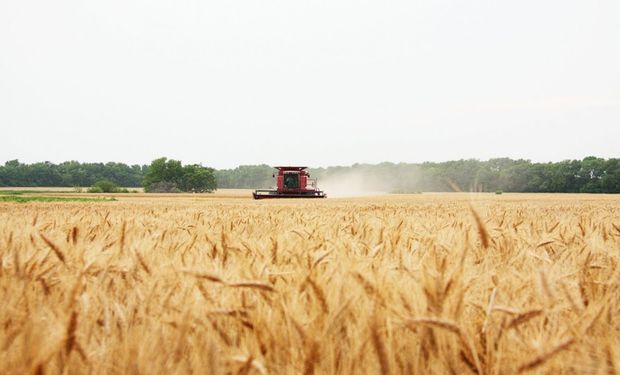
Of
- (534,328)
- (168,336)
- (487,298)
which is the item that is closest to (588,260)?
(487,298)

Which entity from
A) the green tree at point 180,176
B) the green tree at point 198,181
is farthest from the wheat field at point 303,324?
the green tree at point 198,181

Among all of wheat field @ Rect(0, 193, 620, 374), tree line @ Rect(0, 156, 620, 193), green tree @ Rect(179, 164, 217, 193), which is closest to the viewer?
wheat field @ Rect(0, 193, 620, 374)

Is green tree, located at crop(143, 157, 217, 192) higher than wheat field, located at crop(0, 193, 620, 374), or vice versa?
green tree, located at crop(143, 157, 217, 192)

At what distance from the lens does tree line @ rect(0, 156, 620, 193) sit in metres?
84.4

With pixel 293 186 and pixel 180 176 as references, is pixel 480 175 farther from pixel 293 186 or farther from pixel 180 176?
pixel 293 186

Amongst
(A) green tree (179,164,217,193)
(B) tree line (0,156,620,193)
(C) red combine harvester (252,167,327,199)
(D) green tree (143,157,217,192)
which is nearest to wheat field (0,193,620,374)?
(C) red combine harvester (252,167,327,199)

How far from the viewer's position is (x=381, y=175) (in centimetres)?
12431

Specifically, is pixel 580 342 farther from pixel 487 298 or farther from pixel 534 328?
pixel 487 298

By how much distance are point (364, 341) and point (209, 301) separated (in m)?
0.54

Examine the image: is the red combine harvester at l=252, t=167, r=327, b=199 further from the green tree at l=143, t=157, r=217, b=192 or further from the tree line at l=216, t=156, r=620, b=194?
the green tree at l=143, t=157, r=217, b=192

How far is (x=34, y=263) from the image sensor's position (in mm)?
1712

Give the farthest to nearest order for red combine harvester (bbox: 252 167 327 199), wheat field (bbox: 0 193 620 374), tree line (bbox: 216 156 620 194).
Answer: tree line (bbox: 216 156 620 194), red combine harvester (bbox: 252 167 327 199), wheat field (bbox: 0 193 620 374)

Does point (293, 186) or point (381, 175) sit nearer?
point (293, 186)

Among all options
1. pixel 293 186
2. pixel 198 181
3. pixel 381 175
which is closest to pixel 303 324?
pixel 293 186
